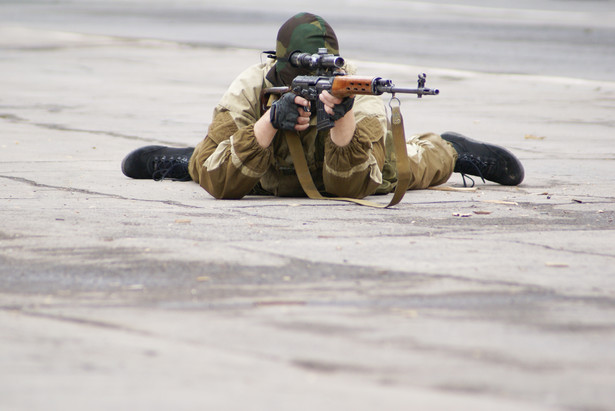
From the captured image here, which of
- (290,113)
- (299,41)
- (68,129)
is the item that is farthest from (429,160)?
(68,129)

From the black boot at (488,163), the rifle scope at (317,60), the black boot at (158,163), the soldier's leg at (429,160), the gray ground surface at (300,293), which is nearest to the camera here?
the gray ground surface at (300,293)

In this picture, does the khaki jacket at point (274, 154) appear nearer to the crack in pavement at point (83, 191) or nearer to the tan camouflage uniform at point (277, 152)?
the tan camouflage uniform at point (277, 152)

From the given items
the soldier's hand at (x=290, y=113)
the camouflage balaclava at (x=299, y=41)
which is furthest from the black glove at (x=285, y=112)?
the camouflage balaclava at (x=299, y=41)

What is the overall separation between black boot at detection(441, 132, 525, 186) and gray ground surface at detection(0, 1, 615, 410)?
0.47 ft

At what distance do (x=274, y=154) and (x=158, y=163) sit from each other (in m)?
1.15

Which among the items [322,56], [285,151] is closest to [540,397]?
[322,56]

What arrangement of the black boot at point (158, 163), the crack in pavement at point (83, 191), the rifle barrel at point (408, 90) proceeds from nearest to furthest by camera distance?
the rifle barrel at point (408, 90), the crack in pavement at point (83, 191), the black boot at point (158, 163)

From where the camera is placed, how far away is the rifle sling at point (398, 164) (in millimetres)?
4844

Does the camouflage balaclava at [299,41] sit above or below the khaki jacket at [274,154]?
above

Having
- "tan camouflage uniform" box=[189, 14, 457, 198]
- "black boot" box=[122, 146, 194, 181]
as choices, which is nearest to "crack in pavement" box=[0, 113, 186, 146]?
"black boot" box=[122, 146, 194, 181]

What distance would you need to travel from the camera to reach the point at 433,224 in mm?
4516

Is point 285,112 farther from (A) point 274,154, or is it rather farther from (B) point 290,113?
(A) point 274,154

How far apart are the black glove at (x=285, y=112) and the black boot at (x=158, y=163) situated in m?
1.43

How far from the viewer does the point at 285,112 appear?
182 inches
